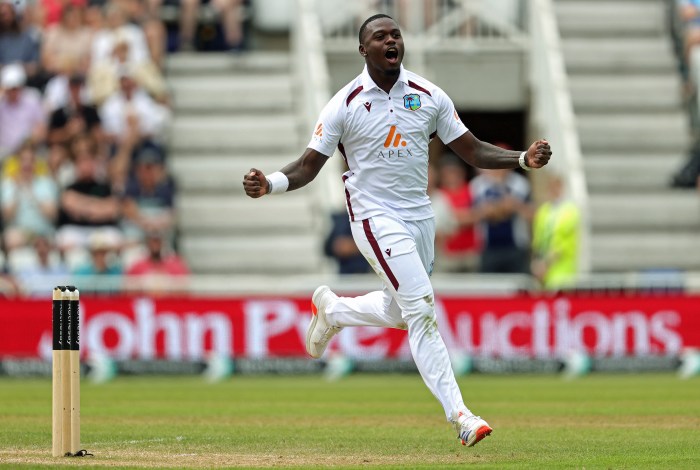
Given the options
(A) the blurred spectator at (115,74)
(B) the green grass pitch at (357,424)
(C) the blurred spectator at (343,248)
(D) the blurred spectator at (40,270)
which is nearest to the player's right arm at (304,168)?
(B) the green grass pitch at (357,424)

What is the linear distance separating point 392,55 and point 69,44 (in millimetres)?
12756

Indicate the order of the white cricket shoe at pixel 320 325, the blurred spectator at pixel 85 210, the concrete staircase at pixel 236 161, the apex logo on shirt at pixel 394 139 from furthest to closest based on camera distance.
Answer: the concrete staircase at pixel 236 161
the blurred spectator at pixel 85 210
the white cricket shoe at pixel 320 325
the apex logo on shirt at pixel 394 139

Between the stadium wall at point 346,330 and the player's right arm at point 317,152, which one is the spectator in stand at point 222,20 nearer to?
the stadium wall at point 346,330

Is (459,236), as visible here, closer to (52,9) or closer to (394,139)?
(52,9)

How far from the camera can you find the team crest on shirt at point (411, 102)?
9758 mm

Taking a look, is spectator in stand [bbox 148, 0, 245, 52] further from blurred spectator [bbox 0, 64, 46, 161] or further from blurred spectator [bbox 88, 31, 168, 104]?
blurred spectator [bbox 0, 64, 46, 161]

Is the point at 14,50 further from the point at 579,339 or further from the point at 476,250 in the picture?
the point at 579,339

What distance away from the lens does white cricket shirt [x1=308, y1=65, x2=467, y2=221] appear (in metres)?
9.73

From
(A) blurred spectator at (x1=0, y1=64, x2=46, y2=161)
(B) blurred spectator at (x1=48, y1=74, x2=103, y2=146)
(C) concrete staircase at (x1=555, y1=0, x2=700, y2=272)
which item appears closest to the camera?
(B) blurred spectator at (x1=48, y1=74, x2=103, y2=146)

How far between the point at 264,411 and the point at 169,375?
5.65 m

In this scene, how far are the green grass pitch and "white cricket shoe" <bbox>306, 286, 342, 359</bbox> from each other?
61 centimetres

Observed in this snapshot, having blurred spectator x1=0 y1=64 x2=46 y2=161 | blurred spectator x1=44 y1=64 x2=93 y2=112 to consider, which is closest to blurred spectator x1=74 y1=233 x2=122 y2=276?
blurred spectator x1=0 y1=64 x2=46 y2=161

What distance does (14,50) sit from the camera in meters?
21.5

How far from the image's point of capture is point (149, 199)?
20141mm
